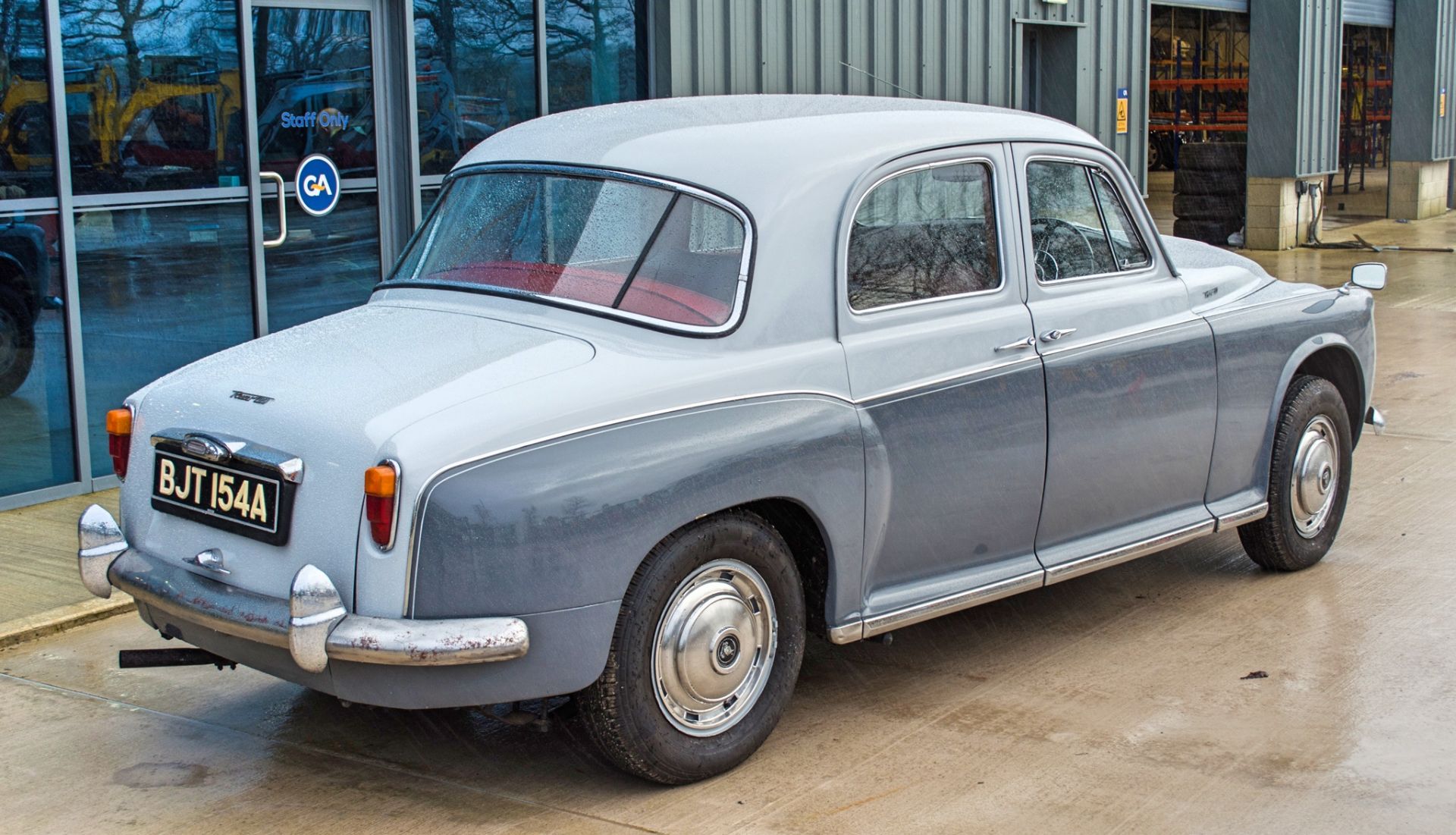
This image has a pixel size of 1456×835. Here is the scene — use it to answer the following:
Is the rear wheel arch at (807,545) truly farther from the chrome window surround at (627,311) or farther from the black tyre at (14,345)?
the black tyre at (14,345)

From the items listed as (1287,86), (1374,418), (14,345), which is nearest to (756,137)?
(1374,418)

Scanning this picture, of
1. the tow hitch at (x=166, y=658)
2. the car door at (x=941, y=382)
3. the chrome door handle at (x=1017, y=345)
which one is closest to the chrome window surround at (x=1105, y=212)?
the car door at (x=941, y=382)

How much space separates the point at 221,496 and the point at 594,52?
720cm

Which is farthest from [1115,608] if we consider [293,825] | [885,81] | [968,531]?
[885,81]

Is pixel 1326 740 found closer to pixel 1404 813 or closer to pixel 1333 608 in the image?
pixel 1404 813

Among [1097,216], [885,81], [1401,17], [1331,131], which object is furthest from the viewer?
[1401,17]

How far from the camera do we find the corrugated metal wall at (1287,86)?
64.6 feet

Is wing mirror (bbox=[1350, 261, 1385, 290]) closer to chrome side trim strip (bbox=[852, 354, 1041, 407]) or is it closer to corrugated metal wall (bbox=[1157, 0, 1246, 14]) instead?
chrome side trim strip (bbox=[852, 354, 1041, 407])

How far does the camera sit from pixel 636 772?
14.2 ft

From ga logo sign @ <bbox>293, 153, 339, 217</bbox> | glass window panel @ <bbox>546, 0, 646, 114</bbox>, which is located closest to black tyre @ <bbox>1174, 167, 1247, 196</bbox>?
glass window panel @ <bbox>546, 0, 646, 114</bbox>

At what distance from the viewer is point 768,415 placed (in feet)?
14.7

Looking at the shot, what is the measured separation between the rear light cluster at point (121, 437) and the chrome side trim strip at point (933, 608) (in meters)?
2.07

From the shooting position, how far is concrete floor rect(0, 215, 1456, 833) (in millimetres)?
4258

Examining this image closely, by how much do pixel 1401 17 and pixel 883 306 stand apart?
21833mm
